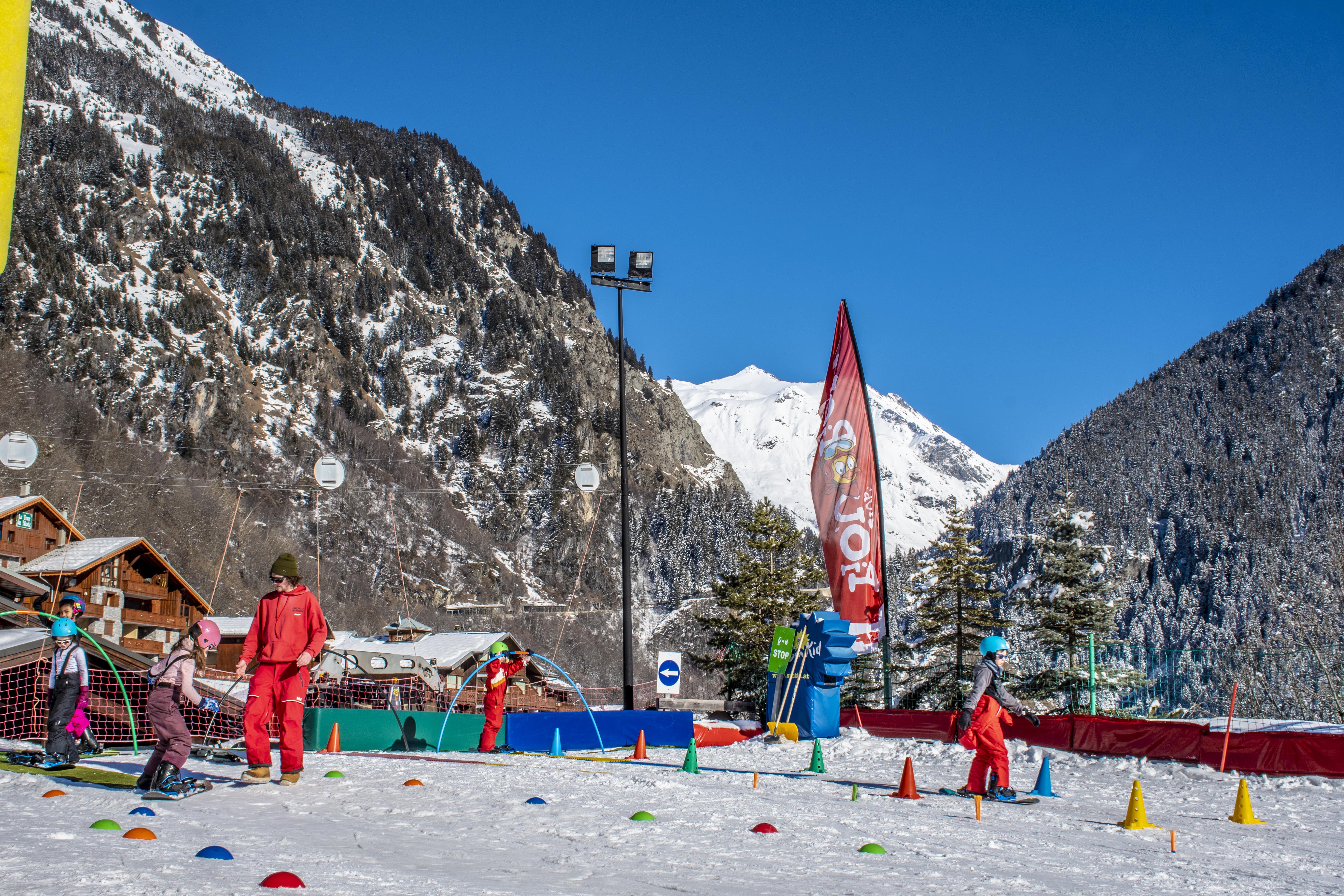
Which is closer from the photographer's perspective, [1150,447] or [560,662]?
[560,662]

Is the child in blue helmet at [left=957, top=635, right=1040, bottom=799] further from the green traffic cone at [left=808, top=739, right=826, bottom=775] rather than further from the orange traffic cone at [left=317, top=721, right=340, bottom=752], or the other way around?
the orange traffic cone at [left=317, top=721, right=340, bottom=752]

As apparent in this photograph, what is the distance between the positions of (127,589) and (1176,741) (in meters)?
43.8

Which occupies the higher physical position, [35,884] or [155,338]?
[155,338]

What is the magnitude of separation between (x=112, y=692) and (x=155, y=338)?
13259cm

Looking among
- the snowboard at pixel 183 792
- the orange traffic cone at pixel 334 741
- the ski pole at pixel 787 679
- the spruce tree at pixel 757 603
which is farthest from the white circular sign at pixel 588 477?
the snowboard at pixel 183 792

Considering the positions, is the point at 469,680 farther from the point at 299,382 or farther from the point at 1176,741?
the point at 299,382

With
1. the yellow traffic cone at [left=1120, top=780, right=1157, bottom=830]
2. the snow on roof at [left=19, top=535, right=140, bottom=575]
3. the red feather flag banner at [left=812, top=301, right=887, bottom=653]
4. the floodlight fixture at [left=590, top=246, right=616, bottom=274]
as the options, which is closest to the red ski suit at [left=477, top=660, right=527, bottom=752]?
the red feather flag banner at [left=812, top=301, right=887, bottom=653]

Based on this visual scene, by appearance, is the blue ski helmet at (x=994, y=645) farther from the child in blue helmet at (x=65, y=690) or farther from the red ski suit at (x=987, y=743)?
the child in blue helmet at (x=65, y=690)

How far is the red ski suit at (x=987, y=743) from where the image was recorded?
1019 centimetres

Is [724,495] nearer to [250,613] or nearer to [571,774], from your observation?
[250,613]

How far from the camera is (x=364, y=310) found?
180 meters

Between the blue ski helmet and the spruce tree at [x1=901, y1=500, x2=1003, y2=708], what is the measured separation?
1960 cm

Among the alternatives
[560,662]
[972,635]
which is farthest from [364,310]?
[972,635]

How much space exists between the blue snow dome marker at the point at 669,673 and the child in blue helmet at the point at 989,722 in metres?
9.61
